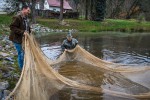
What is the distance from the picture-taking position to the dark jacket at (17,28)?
760 cm

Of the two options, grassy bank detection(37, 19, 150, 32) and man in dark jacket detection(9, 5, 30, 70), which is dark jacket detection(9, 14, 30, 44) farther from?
grassy bank detection(37, 19, 150, 32)

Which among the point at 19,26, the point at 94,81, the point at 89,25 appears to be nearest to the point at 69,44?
the point at 94,81

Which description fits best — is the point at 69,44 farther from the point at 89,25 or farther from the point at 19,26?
the point at 89,25

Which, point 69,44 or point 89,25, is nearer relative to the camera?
point 69,44

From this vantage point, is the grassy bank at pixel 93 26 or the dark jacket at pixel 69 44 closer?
the dark jacket at pixel 69 44

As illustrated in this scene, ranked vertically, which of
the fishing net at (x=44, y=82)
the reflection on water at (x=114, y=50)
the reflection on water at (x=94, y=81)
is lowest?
the reflection on water at (x=114, y=50)

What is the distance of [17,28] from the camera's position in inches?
301

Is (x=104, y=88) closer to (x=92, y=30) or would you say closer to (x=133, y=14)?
(x=92, y=30)

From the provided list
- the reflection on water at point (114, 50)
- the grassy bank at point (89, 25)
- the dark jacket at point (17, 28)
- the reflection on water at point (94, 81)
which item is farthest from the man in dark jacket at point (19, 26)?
the grassy bank at point (89, 25)

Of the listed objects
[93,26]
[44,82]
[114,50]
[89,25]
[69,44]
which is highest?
[69,44]

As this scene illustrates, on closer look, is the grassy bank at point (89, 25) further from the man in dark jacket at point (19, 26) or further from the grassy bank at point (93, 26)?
the man in dark jacket at point (19, 26)

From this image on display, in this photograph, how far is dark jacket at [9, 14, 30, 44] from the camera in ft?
24.9

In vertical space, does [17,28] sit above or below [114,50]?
above

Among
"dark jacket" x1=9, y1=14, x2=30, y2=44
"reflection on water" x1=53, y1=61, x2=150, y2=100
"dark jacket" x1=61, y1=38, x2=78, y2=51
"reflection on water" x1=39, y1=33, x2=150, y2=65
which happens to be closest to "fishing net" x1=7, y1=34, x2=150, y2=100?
"reflection on water" x1=53, y1=61, x2=150, y2=100
